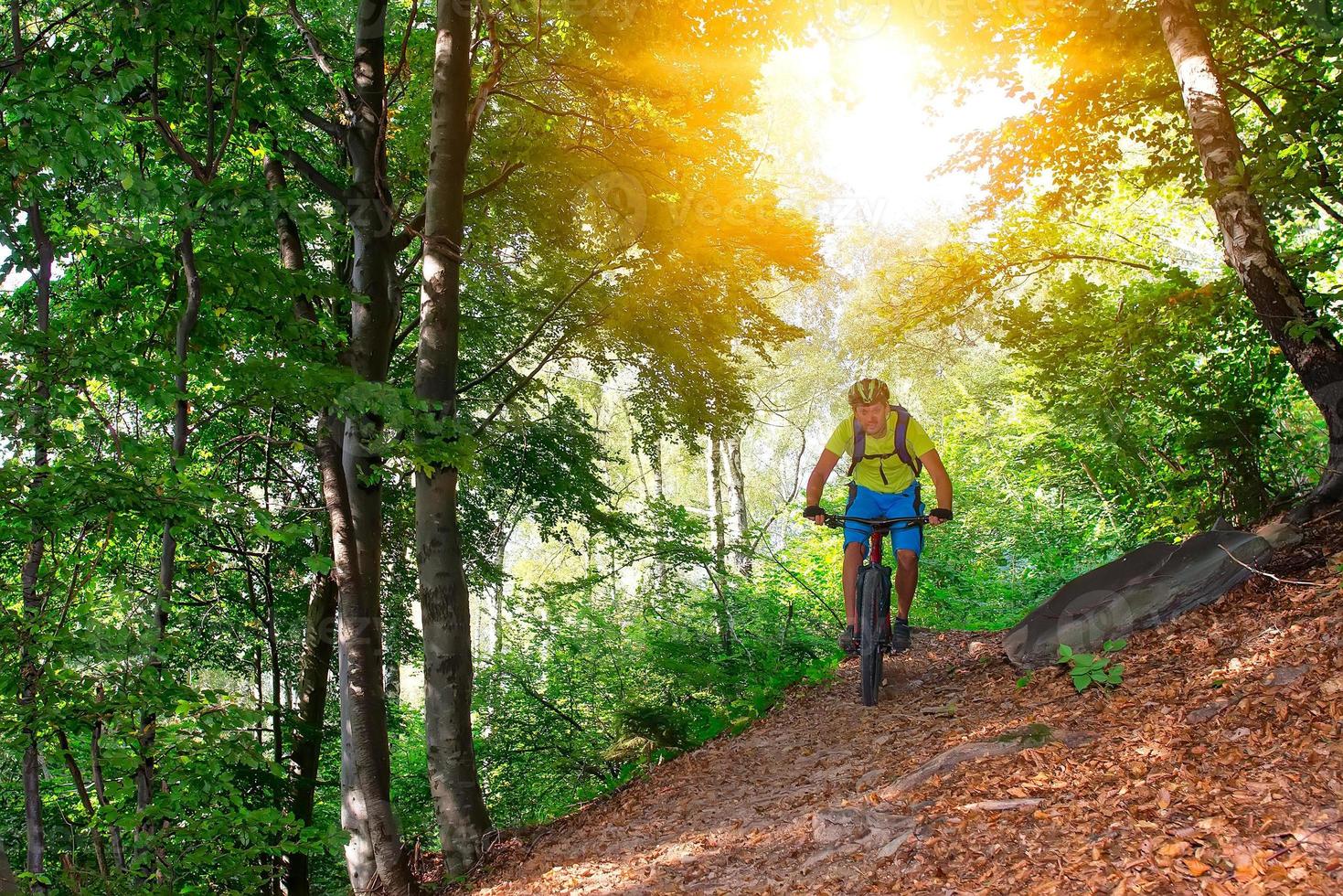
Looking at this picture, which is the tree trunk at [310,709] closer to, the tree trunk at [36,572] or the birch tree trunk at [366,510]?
the birch tree trunk at [366,510]

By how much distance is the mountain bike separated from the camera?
6.00 m

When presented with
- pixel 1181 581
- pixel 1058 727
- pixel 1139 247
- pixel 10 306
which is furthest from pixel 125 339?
pixel 1139 247

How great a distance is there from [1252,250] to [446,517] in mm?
6198

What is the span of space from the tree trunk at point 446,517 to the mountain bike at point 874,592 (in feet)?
9.54

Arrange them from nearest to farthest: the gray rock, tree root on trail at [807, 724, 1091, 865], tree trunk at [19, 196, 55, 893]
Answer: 1. tree root on trail at [807, 724, 1091, 865]
2. tree trunk at [19, 196, 55, 893]
3. the gray rock

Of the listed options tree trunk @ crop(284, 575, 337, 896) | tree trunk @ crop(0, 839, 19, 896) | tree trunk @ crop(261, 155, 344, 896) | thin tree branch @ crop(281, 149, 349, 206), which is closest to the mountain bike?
tree trunk @ crop(0, 839, 19, 896)

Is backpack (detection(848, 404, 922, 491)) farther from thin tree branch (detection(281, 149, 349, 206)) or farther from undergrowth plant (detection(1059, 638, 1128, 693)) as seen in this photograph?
thin tree branch (detection(281, 149, 349, 206))

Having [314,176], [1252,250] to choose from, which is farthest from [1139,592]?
[314,176]

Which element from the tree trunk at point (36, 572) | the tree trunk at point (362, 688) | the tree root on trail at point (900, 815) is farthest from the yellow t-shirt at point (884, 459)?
the tree trunk at point (36, 572)

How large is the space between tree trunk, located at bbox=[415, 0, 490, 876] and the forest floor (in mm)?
509

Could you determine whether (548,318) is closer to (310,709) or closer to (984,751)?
(310,709)

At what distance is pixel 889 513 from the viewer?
20.6 feet

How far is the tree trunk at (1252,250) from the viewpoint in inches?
231

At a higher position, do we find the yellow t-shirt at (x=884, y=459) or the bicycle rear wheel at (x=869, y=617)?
the yellow t-shirt at (x=884, y=459)
